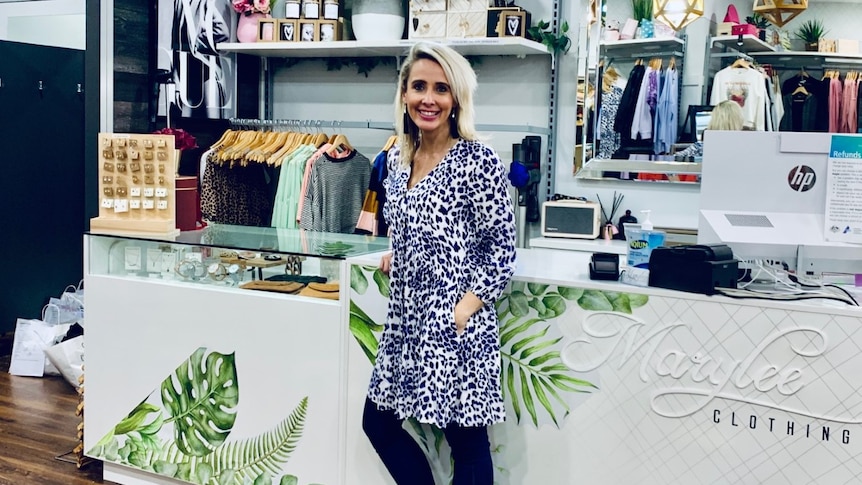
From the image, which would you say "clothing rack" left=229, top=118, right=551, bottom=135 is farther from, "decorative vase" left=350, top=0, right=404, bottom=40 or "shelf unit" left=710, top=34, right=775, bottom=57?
"shelf unit" left=710, top=34, right=775, bottom=57

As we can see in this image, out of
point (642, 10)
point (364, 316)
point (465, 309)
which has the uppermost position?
point (642, 10)

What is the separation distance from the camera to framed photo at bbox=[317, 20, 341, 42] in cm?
504

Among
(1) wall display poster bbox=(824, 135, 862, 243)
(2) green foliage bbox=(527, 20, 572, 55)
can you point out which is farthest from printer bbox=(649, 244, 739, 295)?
(2) green foliage bbox=(527, 20, 572, 55)

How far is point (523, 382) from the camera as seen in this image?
2.68m

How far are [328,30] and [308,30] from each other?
121 millimetres

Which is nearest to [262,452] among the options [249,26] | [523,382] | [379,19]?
[523,382]

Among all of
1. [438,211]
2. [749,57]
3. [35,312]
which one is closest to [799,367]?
[438,211]

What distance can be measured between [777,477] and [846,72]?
2.83 meters

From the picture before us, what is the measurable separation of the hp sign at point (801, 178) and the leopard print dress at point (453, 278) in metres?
0.82

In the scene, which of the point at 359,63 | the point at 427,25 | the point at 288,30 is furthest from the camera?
the point at 359,63

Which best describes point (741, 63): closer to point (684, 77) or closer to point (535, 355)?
point (684, 77)

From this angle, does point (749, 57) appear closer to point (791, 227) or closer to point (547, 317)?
point (791, 227)

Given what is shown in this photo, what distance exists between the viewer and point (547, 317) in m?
2.64

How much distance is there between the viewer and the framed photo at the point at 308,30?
507cm
